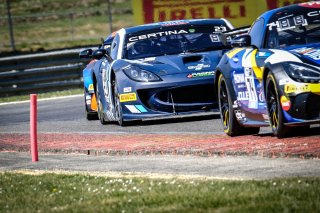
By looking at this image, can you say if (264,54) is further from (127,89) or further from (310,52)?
(127,89)

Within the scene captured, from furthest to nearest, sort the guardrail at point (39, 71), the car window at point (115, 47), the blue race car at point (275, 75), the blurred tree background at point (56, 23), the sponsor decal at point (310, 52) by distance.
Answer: the blurred tree background at point (56, 23), the guardrail at point (39, 71), the car window at point (115, 47), the sponsor decal at point (310, 52), the blue race car at point (275, 75)

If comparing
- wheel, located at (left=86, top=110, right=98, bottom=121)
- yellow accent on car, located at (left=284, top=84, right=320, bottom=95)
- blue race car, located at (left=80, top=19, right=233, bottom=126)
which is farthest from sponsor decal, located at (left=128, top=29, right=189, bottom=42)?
yellow accent on car, located at (left=284, top=84, right=320, bottom=95)

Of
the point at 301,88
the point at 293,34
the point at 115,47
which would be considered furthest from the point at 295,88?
the point at 115,47

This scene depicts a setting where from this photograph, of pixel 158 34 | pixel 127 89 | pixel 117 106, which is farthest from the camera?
pixel 158 34

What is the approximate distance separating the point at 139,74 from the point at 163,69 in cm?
33

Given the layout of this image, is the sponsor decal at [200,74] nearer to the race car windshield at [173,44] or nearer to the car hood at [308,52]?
the race car windshield at [173,44]

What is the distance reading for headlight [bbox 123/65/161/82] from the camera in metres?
15.0

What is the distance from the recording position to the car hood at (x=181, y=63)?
49.1ft

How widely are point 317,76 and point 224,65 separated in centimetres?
229

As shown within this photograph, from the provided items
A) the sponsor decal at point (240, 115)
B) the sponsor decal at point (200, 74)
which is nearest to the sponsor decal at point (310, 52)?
the sponsor decal at point (240, 115)

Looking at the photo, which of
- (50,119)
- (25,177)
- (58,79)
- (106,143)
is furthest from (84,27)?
(25,177)

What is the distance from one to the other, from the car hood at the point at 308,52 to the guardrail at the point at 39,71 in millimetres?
17494

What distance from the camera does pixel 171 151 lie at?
11156 millimetres

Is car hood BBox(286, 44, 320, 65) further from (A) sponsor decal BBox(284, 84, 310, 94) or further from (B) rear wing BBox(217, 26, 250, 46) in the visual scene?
(B) rear wing BBox(217, 26, 250, 46)
